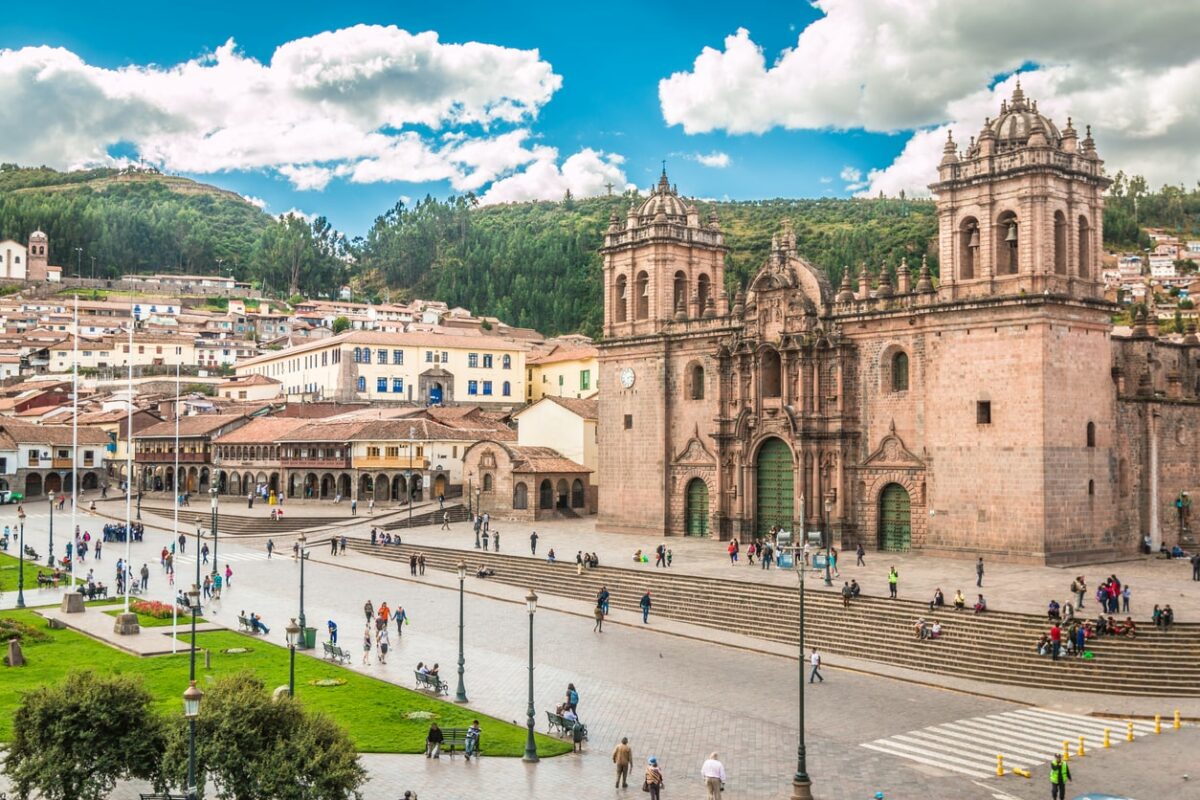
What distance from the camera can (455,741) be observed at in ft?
76.3

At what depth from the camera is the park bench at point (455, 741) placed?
74.8ft

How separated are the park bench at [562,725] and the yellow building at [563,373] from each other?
55.4m

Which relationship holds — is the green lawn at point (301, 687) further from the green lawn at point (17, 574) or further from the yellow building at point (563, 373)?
the yellow building at point (563, 373)

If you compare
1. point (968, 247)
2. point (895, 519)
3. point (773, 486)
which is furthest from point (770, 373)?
point (968, 247)

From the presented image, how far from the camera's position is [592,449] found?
64688 millimetres

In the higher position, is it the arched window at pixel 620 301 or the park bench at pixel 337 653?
the arched window at pixel 620 301

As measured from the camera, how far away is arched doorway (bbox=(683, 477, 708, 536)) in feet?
173

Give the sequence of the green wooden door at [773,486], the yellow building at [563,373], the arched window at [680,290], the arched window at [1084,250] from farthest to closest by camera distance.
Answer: the yellow building at [563,373]
the arched window at [680,290]
the green wooden door at [773,486]
the arched window at [1084,250]

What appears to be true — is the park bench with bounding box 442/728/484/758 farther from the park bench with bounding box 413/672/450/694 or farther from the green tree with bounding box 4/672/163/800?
the green tree with bounding box 4/672/163/800

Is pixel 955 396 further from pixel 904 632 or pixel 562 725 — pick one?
pixel 562 725

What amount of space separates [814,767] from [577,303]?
116 m

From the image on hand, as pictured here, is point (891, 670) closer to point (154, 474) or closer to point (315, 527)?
point (315, 527)

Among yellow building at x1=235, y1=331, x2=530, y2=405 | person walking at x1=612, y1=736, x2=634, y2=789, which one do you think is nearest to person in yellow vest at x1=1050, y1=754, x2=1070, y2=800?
person walking at x1=612, y1=736, x2=634, y2=789

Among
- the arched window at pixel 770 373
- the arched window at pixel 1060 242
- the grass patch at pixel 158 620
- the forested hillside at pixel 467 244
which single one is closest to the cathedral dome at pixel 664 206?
the arched window at pixel 770 373
